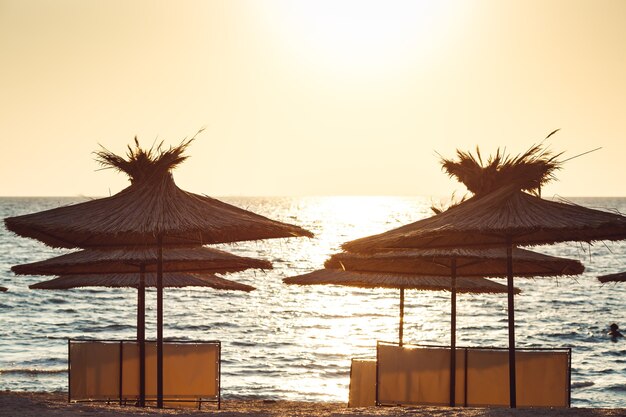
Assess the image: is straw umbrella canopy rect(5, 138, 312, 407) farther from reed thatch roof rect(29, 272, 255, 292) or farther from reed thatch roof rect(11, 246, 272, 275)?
reed thatch roof rect(29, 272, 255, 292)

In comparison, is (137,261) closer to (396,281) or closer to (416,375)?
(416,375)

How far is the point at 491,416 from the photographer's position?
12219mm

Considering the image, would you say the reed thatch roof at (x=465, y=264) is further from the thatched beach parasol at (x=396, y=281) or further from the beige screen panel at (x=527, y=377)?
→ the beige screen panel at (x=527, y=377)

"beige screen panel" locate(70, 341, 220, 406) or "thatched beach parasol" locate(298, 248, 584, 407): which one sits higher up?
"thatched beach parasol" locate(298, 248, 584, 407)

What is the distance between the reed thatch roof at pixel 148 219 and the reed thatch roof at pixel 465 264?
1.70 meters

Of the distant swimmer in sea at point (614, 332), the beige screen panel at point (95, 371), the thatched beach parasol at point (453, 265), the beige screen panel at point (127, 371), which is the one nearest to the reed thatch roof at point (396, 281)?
the thatched beach parasol at point (453, 265)

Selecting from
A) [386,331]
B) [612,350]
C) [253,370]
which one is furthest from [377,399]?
[386,331]

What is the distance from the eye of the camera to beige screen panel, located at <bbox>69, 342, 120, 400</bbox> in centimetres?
1614

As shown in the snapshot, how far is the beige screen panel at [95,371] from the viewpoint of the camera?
53.0ft

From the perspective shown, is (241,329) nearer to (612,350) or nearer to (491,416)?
(612,350)

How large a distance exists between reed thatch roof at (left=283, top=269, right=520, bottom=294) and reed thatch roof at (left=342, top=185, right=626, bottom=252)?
3106 mm

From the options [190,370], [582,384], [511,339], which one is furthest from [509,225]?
[582,384]

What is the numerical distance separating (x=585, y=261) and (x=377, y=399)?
96913 millimetres

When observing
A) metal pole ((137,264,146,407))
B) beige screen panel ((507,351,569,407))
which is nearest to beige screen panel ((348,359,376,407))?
beige screen panel ((507,351,569,407))
